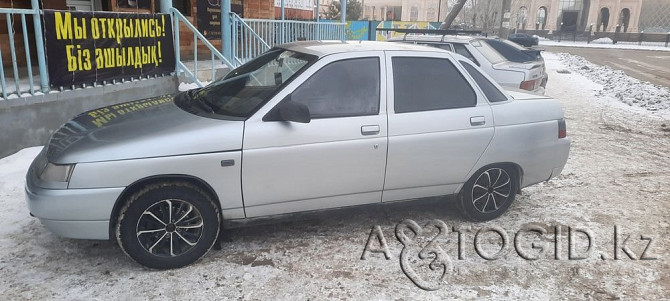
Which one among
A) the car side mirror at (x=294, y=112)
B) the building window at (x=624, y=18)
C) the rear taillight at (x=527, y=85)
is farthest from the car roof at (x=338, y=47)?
the building window at (x=624, y=18)

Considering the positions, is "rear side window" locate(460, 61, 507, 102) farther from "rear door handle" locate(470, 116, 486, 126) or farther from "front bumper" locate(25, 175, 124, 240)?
"front bumper" locate(25, 175, 124, 240)

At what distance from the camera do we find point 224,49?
33.0ft

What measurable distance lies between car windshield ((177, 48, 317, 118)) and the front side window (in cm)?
16

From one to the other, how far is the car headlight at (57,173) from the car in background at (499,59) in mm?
6257

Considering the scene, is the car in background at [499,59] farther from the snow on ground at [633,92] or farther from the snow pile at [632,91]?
the snow pile at [632,91]

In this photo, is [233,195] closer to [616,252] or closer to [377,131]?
[377,131]

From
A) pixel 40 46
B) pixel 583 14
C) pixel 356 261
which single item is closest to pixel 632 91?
pixel 356 261

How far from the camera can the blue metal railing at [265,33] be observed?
1020 centimetres

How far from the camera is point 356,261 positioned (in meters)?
3.93

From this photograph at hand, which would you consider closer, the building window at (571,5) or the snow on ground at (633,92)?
the snow on ground at (633,92)

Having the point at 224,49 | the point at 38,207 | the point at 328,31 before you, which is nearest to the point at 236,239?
the point at 38,207

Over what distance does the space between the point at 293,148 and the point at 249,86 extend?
80 cm

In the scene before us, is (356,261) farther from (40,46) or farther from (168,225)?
(40,46)

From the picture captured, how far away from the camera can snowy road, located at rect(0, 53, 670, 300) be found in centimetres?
346
